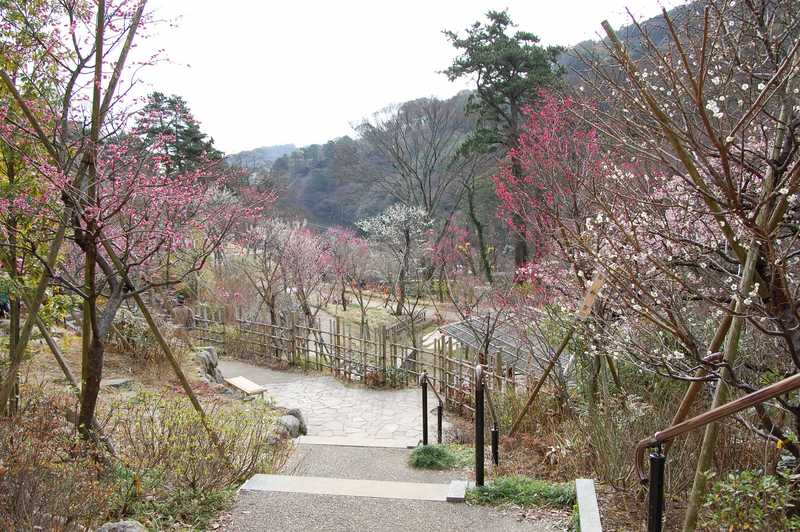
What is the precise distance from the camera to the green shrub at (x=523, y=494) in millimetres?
3359

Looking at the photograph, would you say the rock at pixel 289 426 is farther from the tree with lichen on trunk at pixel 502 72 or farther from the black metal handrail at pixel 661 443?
the tree with lichen on trunk at pixel 502 72

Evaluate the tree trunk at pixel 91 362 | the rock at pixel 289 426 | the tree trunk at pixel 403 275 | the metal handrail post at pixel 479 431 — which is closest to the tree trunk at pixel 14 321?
the tree trunk at pixel 91 362

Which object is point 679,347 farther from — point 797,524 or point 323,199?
point 323,199

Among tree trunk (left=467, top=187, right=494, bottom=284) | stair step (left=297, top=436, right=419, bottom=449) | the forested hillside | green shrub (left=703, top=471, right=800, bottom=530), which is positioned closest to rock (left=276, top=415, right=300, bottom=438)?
stair step (left=297, top=436, right=419, bottom=449)

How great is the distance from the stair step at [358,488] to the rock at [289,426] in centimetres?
285

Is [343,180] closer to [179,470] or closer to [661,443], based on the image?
[179,470]

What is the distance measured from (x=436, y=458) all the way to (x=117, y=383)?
462cm

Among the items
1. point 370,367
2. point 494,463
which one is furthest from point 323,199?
point 494,463

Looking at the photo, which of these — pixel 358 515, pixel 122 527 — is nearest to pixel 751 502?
pixel 358 515

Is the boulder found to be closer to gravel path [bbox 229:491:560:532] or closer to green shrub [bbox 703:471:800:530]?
gravel path [bbox 229:491:560:532]

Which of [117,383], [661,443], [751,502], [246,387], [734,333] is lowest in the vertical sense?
[246,387]

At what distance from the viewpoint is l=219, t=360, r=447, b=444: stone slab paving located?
7855 millimetres

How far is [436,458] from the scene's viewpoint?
543 centimetres

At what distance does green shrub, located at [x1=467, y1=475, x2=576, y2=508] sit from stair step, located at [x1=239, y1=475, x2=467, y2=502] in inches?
5.1
